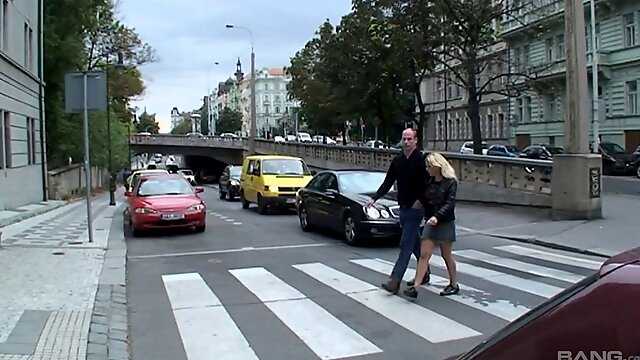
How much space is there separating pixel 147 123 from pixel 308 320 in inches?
5749

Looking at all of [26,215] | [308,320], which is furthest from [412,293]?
[26,215]

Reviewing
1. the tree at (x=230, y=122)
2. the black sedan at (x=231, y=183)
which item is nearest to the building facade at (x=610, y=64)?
the black sedan at (x=231, y=183)

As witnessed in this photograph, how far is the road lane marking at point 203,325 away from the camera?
611 centimetres

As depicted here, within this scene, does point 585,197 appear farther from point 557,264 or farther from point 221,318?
point 221,318

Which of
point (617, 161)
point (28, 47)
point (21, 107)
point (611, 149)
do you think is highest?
point (28, 47)

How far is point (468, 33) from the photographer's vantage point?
31547 millimetres

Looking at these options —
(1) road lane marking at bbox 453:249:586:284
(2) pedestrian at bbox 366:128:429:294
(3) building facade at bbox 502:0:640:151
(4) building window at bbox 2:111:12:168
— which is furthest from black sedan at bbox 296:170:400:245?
(3) building facade at bbox 502:0:640:151

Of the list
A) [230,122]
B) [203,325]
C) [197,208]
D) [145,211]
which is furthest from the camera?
[230,122]

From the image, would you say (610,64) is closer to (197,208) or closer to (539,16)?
(539,16)

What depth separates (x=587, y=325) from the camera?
1.82 metres

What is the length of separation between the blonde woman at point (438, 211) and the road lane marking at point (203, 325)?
7.49 feet

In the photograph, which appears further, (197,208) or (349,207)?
(197,208)

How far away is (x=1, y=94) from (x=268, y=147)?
40.3 m

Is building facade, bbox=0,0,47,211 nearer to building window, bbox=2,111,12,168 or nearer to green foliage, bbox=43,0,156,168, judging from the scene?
building window, bbox=2,111,12,168
